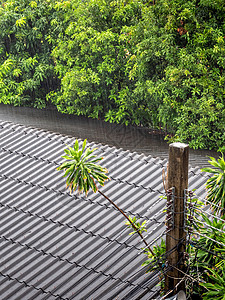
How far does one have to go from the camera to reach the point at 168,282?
3754 millimetres

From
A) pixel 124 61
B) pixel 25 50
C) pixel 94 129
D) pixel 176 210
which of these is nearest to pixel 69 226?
pixel 176 210

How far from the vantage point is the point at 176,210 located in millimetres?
3531

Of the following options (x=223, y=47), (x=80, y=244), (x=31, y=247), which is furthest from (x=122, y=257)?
(x=223, y=47)

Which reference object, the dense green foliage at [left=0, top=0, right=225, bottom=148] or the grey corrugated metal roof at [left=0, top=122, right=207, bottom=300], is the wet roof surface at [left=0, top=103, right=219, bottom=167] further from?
the grey corrugated metal roof at [left=0, top=122, right=207, bottom=300]

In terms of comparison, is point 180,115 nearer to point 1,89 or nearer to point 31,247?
point 1,89

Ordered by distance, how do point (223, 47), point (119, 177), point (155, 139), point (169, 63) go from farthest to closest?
point (155, 139), point (169, 63), point (223, 47), point (119, 177)

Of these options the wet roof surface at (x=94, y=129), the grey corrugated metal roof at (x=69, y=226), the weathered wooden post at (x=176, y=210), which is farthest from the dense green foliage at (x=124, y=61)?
the weathered wooden post at (x=176, y=210)

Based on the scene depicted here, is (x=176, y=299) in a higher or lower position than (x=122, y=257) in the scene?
higher

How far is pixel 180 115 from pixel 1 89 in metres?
7.72

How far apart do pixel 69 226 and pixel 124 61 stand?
1088cm

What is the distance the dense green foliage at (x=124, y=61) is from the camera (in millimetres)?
12648

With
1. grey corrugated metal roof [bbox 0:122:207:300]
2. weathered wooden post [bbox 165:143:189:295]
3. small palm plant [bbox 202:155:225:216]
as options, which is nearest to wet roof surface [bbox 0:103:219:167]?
grey corrugated metal roof [bbox 0:122:207:300]

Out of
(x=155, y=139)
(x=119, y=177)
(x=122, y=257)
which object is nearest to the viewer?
(x=122, y=257)

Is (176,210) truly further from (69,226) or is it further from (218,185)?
(69,226)
